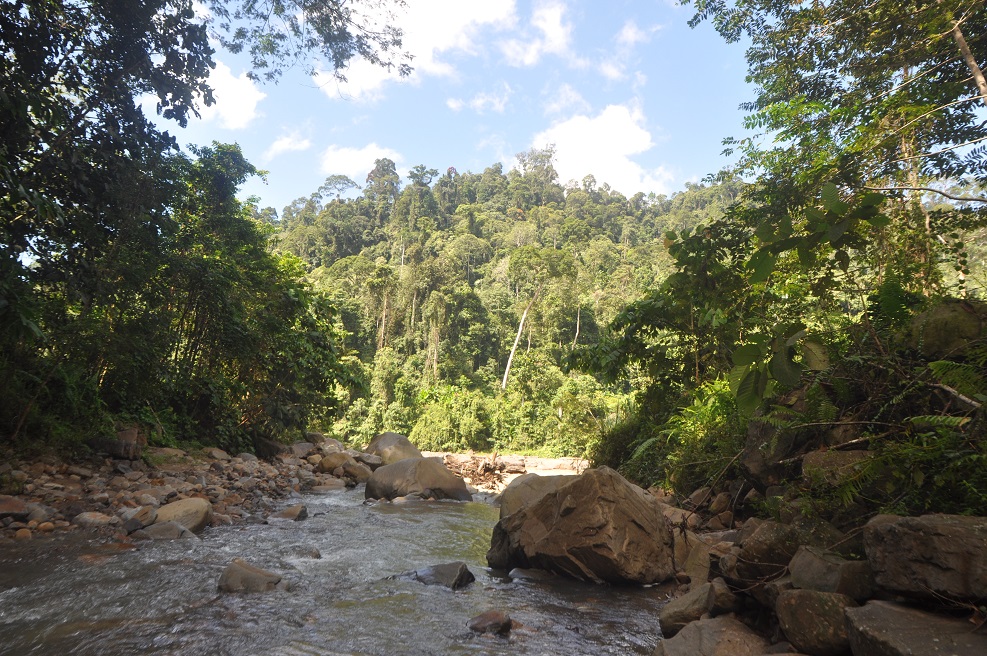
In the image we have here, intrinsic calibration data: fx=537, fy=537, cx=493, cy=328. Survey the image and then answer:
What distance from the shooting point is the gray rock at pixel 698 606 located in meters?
3.22

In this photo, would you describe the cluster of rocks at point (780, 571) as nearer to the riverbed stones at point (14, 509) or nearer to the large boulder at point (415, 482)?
the riverbed stones at point (14, 509)

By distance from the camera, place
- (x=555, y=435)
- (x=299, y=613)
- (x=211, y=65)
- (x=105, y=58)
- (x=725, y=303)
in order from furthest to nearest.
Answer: (x=555, y=435)
(x=725, y=303)
(x=211, y=65)
(x=105, y=58)
(x=299, y=613)

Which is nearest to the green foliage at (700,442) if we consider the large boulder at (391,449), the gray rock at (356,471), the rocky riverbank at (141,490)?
the rocky riverbank at (141,490)

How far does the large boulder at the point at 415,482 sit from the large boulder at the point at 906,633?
9137mm

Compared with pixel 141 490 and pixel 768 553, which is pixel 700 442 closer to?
pixel 768 553

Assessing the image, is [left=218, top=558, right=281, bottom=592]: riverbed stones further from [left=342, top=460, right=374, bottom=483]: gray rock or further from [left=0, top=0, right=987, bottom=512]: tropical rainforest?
[left=342, top=460, right=374, bottom=483]: gray rock

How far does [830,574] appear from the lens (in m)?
2.64

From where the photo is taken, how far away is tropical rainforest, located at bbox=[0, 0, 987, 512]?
121 inches

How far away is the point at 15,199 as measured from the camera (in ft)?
14.7

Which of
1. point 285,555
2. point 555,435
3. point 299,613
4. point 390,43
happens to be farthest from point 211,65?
point 555,435

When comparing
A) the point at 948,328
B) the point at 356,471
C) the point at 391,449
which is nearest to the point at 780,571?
the point at 948,328

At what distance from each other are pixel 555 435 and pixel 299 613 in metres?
20.9

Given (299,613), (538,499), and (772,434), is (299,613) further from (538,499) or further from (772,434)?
(772,434)

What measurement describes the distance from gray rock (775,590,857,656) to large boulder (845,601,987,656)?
0.14m
